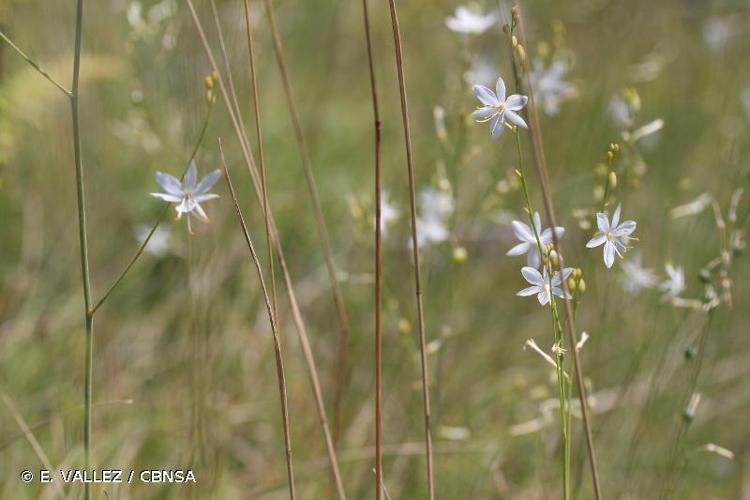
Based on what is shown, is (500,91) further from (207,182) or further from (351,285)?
(351,285)

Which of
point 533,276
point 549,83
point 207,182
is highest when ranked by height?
point 549,83

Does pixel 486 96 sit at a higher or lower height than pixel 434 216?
lower

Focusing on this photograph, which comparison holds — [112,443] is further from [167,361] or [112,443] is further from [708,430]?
[708,430]

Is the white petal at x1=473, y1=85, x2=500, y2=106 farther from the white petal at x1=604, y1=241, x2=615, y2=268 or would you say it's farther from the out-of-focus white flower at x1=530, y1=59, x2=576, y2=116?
the out-of-focus white flower at x1=530, y1=59, x2=576, y2=116

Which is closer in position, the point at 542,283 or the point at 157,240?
the point at 542,283

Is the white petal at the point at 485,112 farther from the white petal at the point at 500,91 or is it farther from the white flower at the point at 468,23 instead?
the white flower at the point at 468,23

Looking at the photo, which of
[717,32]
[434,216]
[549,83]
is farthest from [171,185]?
[717,32]

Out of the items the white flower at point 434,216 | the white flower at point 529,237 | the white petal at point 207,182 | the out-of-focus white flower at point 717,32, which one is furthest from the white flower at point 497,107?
the out-of-focus white flower at point 717,32
